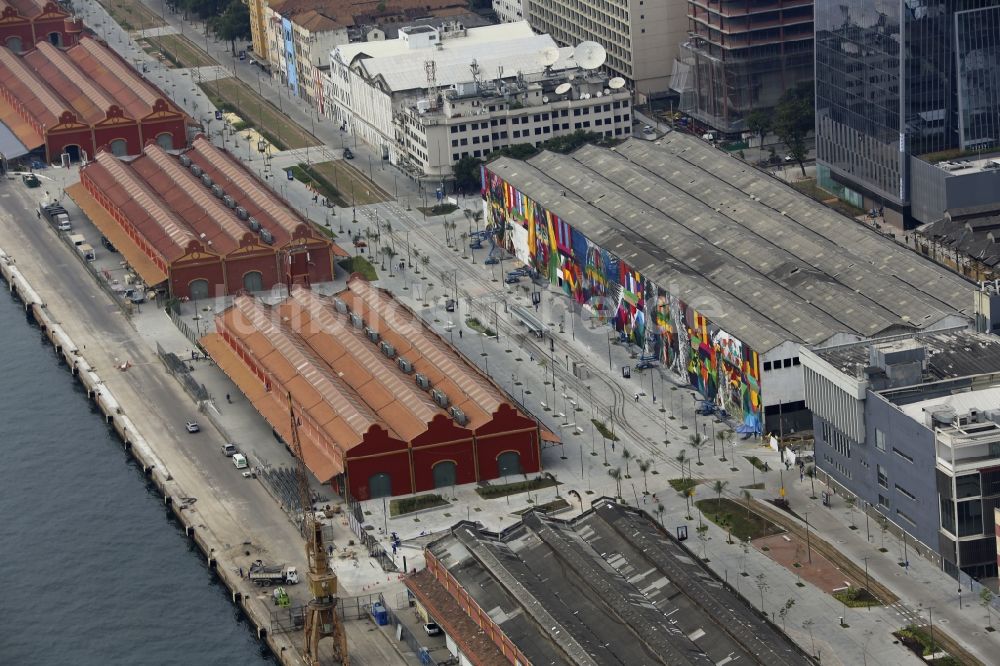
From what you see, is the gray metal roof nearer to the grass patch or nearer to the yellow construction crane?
the yellow construction crane

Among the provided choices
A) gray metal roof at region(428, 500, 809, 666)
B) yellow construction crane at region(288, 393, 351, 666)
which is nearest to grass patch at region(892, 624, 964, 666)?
gray metal roof at region(428, 500, 809, 666)

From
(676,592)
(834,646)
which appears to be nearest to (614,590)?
(676,592)

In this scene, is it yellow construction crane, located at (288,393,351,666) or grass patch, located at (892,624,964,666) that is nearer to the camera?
grass patch, located at (892,624,964,666)

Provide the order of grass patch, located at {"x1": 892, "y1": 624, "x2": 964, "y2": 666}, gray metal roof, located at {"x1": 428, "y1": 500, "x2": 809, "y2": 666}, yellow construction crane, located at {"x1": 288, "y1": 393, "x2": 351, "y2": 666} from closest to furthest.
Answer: gray metal roof, located at {"x1": 428, "y1": 500, "x2": 809, "y2": 666}, grass patch, located at {"x1": 892, "y1": 624, "x2": 964, "y2": 666}, yellow construction crane, located at {"x1": 288, "y1": 393, "x2": 351, "y2": 666}

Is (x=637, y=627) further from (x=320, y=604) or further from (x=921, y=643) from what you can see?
(x=320, y=604)

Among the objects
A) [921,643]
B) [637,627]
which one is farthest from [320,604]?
[921,643]

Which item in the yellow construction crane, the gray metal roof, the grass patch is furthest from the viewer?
the yellow construction crane

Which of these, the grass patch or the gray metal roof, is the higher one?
the gray metal roof

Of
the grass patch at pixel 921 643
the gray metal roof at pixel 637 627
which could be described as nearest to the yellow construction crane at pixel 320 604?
the gray metal roof at pixel 637 627
